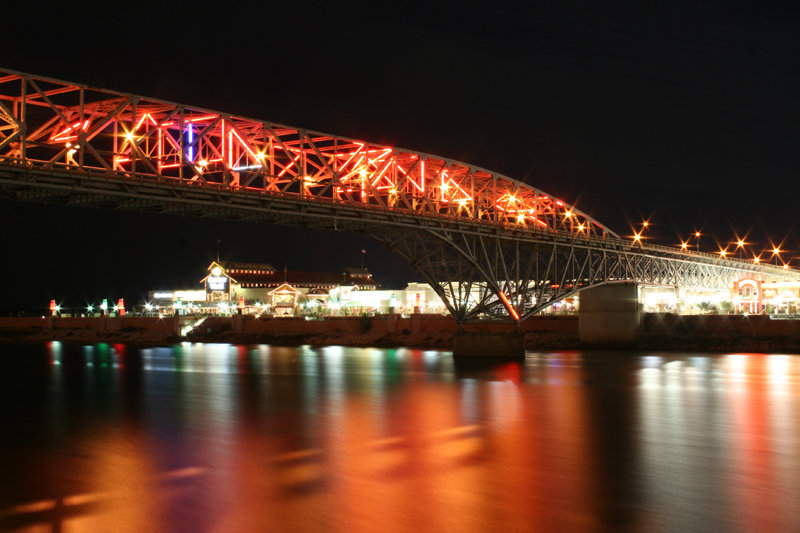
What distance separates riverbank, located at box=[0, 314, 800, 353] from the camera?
6750 centimetres

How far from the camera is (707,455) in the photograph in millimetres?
22297

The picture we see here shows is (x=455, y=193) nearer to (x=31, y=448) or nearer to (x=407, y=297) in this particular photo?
(x=31, y=448)

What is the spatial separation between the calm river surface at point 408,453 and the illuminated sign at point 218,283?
80622mm

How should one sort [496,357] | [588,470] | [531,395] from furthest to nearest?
1. [496,357]
2. [531,395]
3. [588,470]

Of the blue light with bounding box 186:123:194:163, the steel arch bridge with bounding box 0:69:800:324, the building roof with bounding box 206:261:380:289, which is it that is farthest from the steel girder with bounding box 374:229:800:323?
the building roof with bounding box 206:261:380:289

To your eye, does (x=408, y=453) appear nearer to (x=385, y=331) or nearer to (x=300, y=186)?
(x=300, y=186)

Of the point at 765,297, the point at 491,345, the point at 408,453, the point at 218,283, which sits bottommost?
the point at 408,453

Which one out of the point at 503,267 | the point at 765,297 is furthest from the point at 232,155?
the point at 765,297

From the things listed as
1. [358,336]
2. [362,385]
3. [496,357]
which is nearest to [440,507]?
[362,385]

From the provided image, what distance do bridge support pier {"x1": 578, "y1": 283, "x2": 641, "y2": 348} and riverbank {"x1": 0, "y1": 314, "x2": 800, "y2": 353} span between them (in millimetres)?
1630

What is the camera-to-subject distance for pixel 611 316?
231 ft

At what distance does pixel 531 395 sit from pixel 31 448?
21360 millimetres

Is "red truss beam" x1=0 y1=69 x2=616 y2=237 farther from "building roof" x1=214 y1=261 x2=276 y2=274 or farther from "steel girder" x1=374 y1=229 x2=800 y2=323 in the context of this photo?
"building roof" x1=214 y1=261 x2=276 y2=274

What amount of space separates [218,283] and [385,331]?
5174 centimetres
